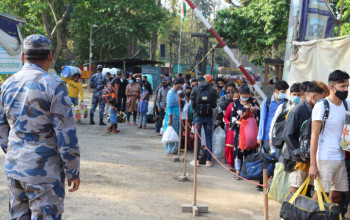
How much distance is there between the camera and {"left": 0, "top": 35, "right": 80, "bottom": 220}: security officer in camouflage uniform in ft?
9.53

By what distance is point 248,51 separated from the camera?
79.8ft

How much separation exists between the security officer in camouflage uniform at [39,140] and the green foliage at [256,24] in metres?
20.1

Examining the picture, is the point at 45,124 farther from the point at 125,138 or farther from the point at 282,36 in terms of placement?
the point at 282,36

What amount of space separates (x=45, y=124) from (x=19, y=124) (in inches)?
8.0

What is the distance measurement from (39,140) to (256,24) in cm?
2177

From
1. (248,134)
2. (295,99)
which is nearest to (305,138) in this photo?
(295,99)

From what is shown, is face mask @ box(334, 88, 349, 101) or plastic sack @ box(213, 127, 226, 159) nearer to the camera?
face mask @ box(334, 88, 349, 101)

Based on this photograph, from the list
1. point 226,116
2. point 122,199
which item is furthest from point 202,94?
point 122,199

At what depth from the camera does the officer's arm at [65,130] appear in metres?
2.91

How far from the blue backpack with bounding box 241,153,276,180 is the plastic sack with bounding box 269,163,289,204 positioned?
0.64m

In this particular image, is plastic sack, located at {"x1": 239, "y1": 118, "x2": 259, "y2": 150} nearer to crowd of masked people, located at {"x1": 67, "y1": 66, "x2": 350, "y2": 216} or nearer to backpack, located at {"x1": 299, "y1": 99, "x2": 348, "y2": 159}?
crowd of masked people, located at {"x1": 67, "y1": 66, "x2": 350, "y2": 216}

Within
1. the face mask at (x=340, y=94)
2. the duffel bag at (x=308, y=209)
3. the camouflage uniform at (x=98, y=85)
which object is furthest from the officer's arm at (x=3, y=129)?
the camouflage uniform at (x=98, y=85)

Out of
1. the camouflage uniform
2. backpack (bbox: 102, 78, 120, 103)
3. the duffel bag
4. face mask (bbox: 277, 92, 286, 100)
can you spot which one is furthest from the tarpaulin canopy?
the camouflage uniform

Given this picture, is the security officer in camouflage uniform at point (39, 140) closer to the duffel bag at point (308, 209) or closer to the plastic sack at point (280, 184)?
the duffel bag at point (308, 209)
